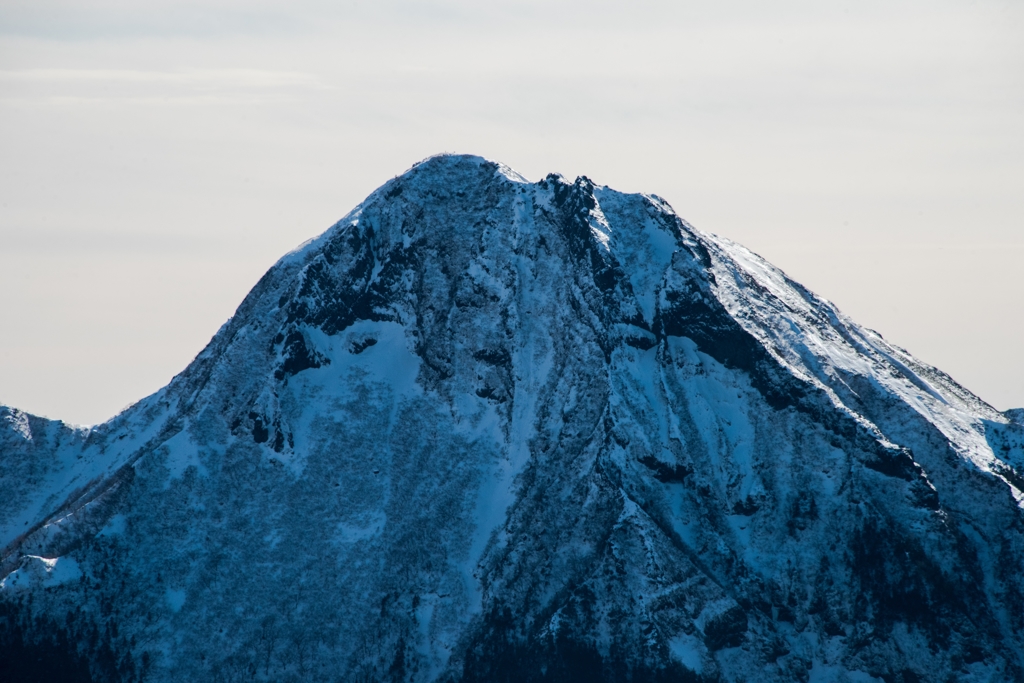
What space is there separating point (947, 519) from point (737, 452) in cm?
2416

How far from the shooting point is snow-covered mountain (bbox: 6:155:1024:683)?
153m

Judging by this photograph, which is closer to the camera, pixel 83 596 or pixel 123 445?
pixel 83 596

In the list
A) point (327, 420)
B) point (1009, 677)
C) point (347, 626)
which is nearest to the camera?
point (1009, 677)

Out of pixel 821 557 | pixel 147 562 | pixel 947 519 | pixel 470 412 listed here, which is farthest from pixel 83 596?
pixel 947 519

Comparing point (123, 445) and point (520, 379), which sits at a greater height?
point (520, 379)

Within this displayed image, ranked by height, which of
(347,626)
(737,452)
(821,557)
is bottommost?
(347,626)

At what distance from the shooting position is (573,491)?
164 metres

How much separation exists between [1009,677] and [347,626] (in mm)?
70902

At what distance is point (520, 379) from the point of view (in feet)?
585

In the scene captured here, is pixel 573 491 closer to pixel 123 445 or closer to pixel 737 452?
Answer: pixel 737 452

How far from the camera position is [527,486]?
169625mm

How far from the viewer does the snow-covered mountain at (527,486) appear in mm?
153375

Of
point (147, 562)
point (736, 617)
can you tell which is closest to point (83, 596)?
point (147, 562)

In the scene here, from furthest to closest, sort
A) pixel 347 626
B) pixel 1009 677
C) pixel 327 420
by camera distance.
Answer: pixel 327 420
pixel 347 626
pixel 1009 677
